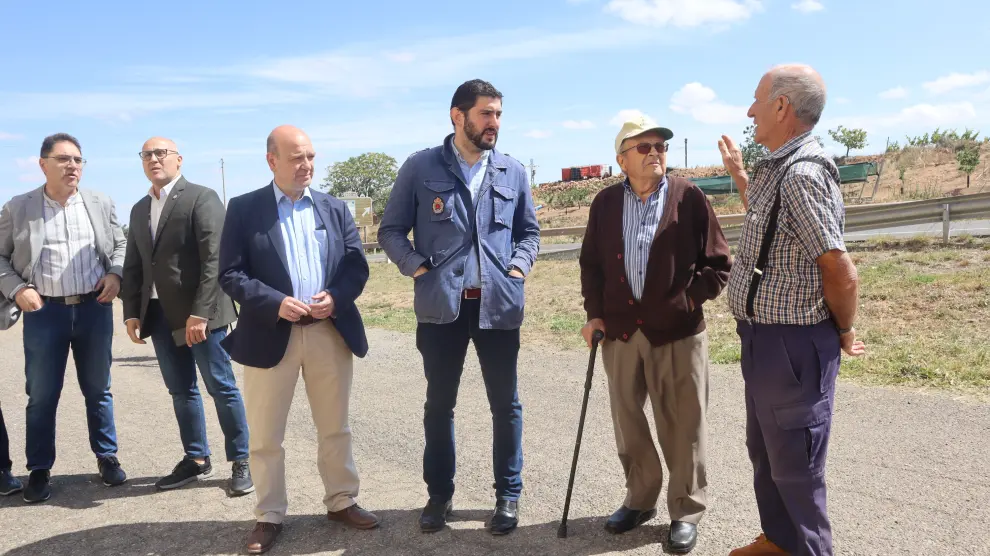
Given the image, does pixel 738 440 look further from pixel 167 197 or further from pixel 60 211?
pixel 60 211

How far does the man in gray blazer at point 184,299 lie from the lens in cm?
480

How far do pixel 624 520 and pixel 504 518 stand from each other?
2.03ft

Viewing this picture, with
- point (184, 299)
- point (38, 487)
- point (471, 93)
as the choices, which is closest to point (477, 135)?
point (471, 93)

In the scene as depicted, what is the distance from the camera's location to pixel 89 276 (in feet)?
16.7

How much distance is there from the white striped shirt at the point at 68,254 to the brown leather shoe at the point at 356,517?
7.77 ft

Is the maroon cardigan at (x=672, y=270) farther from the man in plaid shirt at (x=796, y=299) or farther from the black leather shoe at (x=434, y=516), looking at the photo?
the black leather shoe at (x=434, y=516)

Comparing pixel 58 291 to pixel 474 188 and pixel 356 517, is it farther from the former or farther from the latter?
pixel 474 188

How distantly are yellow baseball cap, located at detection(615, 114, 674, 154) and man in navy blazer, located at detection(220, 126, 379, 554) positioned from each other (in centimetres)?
162

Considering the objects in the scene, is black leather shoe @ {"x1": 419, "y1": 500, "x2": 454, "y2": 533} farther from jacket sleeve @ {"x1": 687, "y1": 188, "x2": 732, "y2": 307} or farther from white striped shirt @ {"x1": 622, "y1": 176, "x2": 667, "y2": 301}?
jacket sleeve @ {"x1": 687, "y1": 188, "x2": 732, "y2": 307}

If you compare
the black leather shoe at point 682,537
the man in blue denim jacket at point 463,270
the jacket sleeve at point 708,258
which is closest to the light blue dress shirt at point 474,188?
the man in blue denim jacket at point 463,270

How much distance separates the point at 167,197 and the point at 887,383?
560cm

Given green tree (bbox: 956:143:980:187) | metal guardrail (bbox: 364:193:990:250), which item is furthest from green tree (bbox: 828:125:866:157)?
metal guardrail (bbox: 364:193:990:250)

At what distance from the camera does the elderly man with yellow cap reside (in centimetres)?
377

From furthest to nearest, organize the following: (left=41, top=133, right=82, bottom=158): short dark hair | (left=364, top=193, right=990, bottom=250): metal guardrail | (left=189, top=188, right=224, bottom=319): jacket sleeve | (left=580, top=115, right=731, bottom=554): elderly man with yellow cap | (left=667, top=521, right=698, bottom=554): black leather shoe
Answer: (left=364, top=193, right=990, bottom=250): metal guardrail → (left=41, top=133, right=82, bottom=158): short dark hair → (left=189, top=188, right=224, bottom=319): jacket sleeve → (left=580, top=115, right=731, bottom=554): elderly man with yellow cap → (left=667, top=521, right=698, bottom=554): black leather shoe
